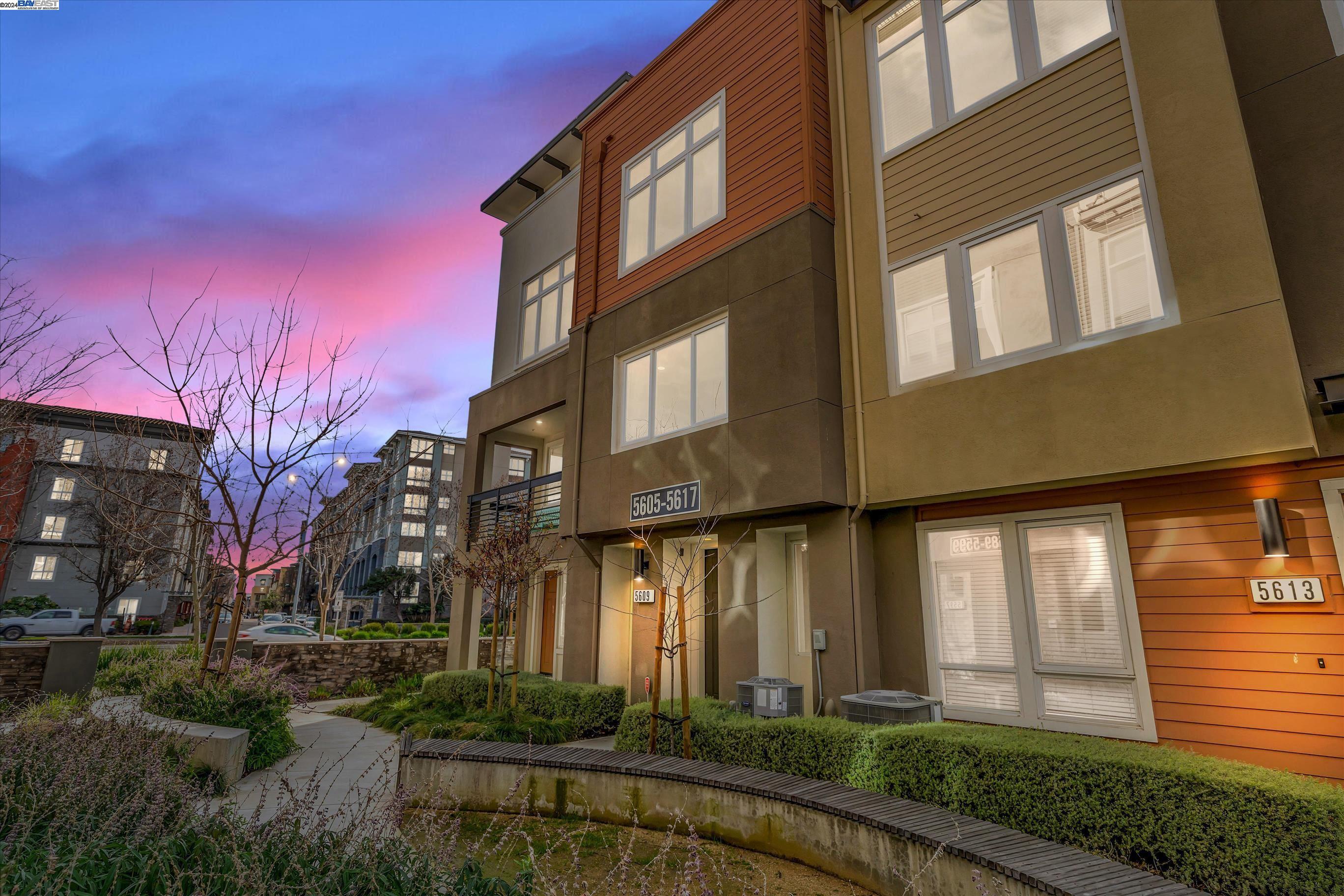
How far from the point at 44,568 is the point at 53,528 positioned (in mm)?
2292

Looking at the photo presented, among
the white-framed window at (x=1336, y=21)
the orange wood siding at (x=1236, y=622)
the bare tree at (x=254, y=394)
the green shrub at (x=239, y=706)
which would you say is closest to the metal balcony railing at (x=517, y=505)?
the bare tree at (x=254, y=394)

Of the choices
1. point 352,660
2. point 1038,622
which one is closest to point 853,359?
point 1038,622

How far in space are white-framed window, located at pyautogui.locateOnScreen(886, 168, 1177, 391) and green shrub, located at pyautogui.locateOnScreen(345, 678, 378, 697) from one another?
15.1 metres

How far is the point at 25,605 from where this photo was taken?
1211 inches

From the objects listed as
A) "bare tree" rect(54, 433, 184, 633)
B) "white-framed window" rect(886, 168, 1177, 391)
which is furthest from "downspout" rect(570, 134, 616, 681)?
"bare tree" rect(54, 433, 184, 633)

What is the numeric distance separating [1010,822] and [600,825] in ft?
11.9

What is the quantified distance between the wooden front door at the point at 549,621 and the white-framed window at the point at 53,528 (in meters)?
36.9

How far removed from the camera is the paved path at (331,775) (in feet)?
16.2

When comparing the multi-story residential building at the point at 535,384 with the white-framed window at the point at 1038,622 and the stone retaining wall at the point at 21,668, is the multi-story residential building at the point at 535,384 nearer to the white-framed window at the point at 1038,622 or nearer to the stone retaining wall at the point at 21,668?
the white-framed window at the point at 1038,622

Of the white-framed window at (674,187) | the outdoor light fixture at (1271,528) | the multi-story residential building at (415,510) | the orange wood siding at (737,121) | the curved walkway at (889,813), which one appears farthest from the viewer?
the multi-story residential building at (415,510)

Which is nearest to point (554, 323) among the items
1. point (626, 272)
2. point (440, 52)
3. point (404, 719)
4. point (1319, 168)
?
point (626, 272)

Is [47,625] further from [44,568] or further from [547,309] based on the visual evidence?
[547,309]

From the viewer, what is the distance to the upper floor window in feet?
45.8

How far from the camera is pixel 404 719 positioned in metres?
10.9
